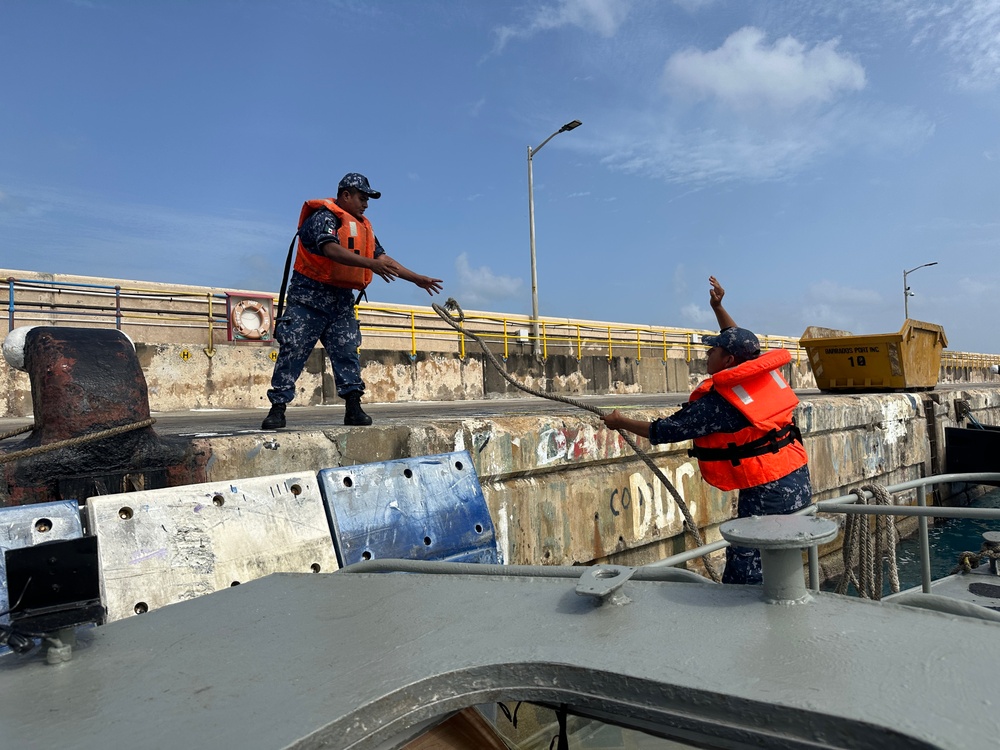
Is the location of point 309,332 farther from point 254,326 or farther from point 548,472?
point 254,326

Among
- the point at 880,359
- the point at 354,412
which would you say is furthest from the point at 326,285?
the point at 880,359

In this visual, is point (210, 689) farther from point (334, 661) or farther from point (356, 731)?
point (356, 731)

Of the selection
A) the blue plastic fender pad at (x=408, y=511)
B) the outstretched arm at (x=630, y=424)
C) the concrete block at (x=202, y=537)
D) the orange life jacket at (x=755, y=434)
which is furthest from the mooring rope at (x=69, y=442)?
the orange life jacket at (x=755, y=434)

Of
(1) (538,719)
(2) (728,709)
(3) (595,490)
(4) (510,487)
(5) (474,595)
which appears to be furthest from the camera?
(3) (595,490)

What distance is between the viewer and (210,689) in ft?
4.21

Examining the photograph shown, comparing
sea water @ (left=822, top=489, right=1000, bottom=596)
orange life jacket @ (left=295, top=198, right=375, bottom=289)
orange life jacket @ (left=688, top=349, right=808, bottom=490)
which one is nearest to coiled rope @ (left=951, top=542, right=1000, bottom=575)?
sea water @ (left=822, top=489, right=1000, bottom=596)

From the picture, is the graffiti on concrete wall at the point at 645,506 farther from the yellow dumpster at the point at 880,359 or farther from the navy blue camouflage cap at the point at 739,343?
the yellow dumpster at the point at 880,359

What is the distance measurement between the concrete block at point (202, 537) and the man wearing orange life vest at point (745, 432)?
1876mm

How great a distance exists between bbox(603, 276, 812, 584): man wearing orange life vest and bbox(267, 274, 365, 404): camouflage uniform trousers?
178cm

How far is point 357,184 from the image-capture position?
13.0ft

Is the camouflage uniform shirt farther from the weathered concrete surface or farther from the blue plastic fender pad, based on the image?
the weathered concrete surface

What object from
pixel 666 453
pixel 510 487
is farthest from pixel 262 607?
pixel 666 453

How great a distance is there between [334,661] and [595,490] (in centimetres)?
402

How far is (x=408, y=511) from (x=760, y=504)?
1.89m
